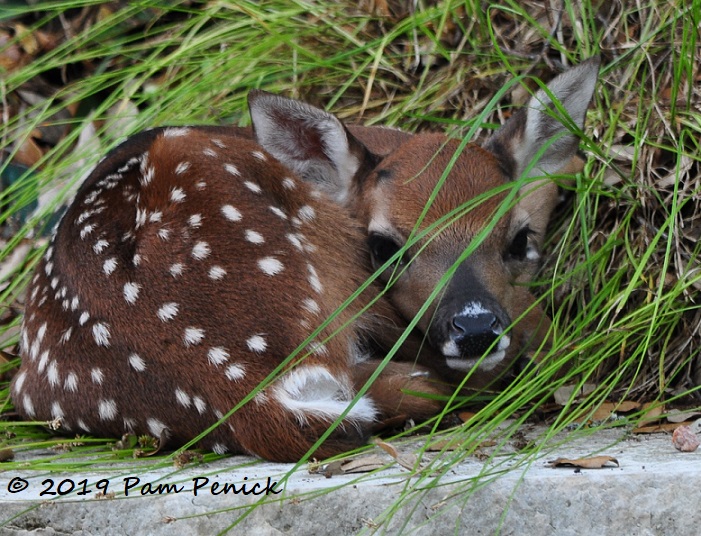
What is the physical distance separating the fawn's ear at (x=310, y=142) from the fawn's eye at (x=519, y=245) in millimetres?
568

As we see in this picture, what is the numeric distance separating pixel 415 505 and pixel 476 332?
2.42ft

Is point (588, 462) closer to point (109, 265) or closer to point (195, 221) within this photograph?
point (195, 221)

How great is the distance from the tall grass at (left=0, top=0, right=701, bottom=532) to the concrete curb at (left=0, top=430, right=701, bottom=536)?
5 centimetres

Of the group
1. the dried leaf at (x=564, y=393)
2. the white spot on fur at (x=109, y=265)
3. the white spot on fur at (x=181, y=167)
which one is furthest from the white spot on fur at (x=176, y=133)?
the dried leaf at (x=564, y=393)

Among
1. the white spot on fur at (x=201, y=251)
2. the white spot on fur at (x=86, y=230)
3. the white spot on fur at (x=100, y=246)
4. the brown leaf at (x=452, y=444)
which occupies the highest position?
the white spot on fur at (x=86, y=230)

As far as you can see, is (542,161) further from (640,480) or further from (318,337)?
(640,480)

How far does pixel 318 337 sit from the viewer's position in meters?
2.78

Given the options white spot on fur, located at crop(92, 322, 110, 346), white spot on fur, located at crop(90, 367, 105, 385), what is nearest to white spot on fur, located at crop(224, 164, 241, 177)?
white spot on fur, located at crop(92, 322, 110, 346)

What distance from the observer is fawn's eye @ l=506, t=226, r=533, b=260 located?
319 centimetres

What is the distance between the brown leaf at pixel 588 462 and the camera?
228 cm

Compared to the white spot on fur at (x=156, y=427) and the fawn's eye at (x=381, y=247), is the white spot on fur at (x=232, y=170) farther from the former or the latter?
the white spot on fur at (x=156, y=427)

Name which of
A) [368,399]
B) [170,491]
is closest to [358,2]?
[368,399]

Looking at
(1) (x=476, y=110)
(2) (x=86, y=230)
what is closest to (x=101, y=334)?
(2) (x=86, y=230)

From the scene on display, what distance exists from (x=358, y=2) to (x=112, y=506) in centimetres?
305
